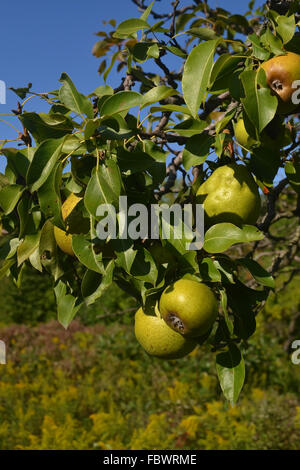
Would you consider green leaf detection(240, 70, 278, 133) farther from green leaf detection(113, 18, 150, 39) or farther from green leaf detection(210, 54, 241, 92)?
green leaf detection(113, 18, 150, 39)

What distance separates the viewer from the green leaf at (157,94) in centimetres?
96

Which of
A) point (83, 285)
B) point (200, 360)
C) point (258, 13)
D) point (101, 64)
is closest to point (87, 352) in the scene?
point (200, 360)

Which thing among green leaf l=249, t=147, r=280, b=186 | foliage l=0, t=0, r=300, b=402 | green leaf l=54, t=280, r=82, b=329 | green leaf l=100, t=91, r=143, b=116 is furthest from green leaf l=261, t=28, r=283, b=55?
green leaf l=54, t=280, r=82, b=329

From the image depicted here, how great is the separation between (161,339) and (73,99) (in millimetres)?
615

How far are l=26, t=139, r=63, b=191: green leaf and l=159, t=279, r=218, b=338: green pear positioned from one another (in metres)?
0.38

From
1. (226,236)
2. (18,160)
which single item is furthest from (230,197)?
(18,160)

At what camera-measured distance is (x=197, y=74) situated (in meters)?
0.95

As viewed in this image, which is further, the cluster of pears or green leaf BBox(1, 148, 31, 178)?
green leaf BBox(1, 148, 31, 178)

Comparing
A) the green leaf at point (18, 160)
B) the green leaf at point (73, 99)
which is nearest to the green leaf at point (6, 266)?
the green leaf at point (18, 160)

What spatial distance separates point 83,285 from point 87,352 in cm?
514

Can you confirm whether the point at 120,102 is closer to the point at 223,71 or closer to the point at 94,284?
the point at 223,71

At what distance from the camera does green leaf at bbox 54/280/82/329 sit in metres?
1.16

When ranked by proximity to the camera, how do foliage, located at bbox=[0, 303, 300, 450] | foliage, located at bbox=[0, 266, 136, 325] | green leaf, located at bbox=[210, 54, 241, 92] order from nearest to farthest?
green leaf, located at bbox=[210, 54, 241, 92] < foliage, located at bbox=[0, 303, 300, 450] < foliage, located at bbox=[0, 266, 136, 325]
